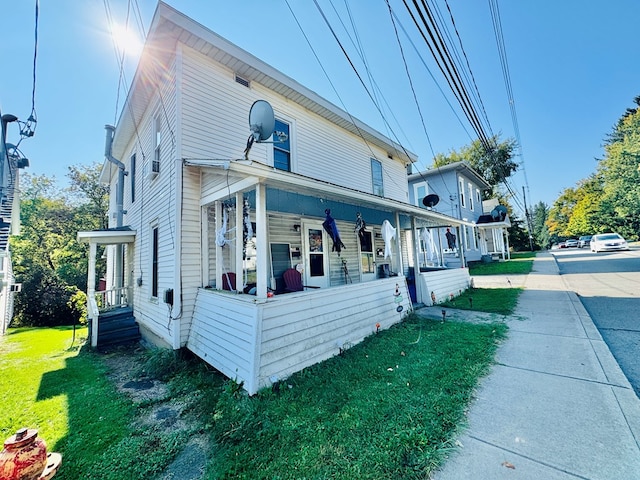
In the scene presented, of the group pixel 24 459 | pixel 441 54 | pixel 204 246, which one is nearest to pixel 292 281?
pixel 204 246

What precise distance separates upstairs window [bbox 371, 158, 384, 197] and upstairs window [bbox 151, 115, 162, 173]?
738cm

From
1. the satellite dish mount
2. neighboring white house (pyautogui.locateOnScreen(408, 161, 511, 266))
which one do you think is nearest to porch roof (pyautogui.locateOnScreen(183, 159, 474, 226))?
the satellite dish mount

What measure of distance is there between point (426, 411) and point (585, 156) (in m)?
49.0

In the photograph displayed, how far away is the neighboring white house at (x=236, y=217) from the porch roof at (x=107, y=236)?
0.05 m

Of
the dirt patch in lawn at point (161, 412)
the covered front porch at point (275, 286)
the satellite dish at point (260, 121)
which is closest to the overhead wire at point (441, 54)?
the satellite dish at point (260, 121)

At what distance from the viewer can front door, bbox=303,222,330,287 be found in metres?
7.96

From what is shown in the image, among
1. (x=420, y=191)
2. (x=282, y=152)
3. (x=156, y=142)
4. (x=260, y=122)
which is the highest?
(x=420, y=191)

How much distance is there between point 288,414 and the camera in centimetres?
312

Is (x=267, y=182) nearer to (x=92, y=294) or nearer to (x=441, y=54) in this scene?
(x=441, y=54)

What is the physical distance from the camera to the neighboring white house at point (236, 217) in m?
4.15

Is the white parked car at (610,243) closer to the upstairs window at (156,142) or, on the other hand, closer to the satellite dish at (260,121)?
the satellite dish at (260,121)

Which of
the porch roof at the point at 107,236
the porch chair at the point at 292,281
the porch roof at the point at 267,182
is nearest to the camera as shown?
the porch roof at the point at 267,182

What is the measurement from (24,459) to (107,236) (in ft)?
22.3

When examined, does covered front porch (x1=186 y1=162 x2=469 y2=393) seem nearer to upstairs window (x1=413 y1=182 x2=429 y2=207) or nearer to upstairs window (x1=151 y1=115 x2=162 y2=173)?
upstairs window (x1=151 y1=115 x2=162 y2=173)
